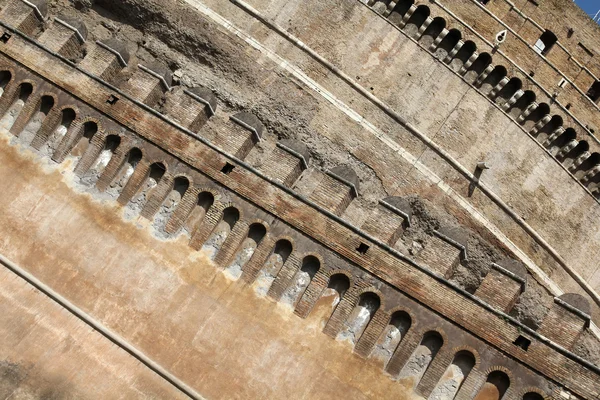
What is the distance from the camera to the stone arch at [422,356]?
974 cm

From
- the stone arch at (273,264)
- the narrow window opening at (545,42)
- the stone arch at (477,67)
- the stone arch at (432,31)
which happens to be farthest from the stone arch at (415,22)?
the stone arch at (273,264)

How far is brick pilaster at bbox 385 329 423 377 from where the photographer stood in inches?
384

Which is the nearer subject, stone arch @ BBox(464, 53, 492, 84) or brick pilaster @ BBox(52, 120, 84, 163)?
brick pilaster @ BBox(52, 120, 84, 163)

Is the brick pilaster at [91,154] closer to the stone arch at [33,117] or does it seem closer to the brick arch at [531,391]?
the stone arch at [33,117]

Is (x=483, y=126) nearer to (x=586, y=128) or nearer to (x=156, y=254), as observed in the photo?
(x=586, y=128)

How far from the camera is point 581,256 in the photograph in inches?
618

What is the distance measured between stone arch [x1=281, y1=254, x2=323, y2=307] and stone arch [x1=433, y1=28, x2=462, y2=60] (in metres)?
8.54

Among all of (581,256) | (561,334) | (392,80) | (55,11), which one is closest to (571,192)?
(581,256)

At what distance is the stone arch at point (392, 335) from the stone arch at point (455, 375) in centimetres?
88

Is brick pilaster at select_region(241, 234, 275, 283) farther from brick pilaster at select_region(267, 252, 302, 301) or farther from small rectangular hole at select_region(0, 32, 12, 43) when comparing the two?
small rectangular hole at select_region(0, 32, 12, 43)

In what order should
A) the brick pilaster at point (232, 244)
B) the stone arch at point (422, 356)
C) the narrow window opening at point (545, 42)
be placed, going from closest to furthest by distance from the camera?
the stone arch at point (422, 356) < the brick pilaster at point (232, 244) < the narrow window opening at point (545, 42)

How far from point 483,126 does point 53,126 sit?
1041 cm

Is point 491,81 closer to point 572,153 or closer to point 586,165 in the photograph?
point 572,153

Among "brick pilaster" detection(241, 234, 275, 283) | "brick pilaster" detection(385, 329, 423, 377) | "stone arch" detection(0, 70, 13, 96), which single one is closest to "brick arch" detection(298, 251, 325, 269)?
"brick pilaster" detection(241, 234, 275, 283)
